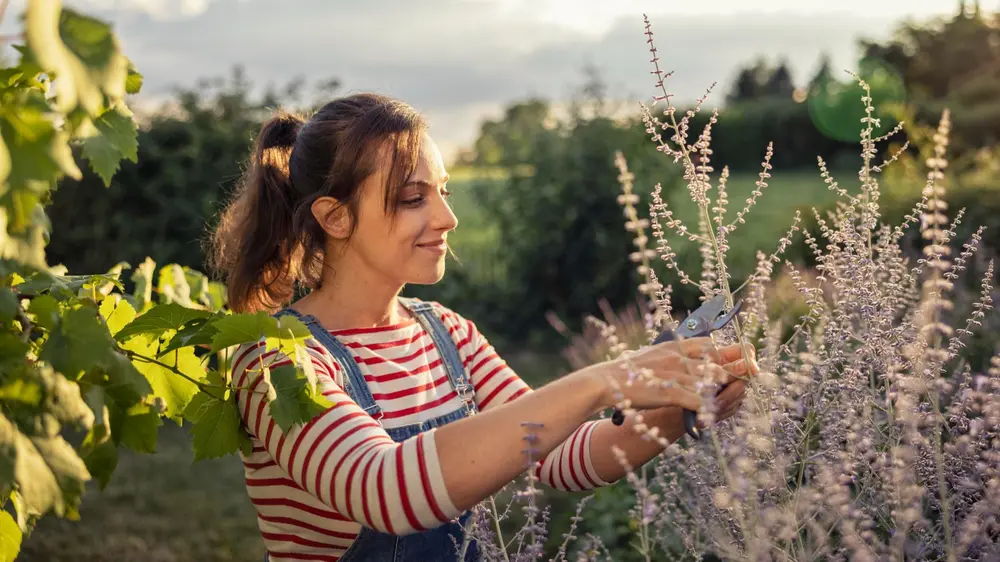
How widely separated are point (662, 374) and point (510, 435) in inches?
10.1

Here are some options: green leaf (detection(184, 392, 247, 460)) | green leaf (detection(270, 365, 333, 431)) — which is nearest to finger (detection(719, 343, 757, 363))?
green leaf (detection(270, 365, 333, 431))

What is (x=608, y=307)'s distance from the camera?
8.02m

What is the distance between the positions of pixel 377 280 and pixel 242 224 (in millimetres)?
456

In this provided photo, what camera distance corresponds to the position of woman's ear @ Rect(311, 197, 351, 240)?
2.26m

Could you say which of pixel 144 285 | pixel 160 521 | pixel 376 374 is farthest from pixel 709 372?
pixel 160 521

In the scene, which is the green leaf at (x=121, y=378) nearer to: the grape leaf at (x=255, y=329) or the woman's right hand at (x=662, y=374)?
the grape leaf at (x=255, y=329)

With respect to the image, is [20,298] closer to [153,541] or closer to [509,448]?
[509,448]

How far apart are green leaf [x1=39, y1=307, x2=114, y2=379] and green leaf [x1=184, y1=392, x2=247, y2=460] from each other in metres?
0.42

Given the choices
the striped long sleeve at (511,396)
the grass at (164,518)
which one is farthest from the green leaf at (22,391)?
the grass at (164,518)

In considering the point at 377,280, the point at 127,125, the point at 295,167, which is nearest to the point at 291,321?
the point at 127,125

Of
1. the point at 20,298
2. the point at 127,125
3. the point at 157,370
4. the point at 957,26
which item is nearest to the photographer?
the point at 127,125

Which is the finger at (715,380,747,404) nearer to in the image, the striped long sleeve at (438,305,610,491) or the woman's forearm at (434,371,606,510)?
the woman's forearm at (434,371,606,510)

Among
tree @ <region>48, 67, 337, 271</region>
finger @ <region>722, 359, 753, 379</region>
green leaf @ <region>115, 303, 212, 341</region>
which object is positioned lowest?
tree @ <region>48, 67, 337, 271</region>

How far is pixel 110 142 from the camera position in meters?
1.40
